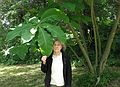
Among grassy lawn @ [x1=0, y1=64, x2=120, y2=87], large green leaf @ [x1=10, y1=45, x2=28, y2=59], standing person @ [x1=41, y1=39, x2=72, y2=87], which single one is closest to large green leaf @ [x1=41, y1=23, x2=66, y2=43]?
large green leaf @ [x1=10, y1=45, x2=28, y2=59]

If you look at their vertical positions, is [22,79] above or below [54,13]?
below

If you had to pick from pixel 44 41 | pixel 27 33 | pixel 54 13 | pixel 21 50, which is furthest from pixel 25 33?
pixel 54 13

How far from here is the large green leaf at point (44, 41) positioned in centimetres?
360

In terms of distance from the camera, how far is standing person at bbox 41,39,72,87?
178 inches

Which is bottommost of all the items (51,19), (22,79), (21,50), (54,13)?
(22,79)

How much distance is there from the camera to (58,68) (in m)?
4.51

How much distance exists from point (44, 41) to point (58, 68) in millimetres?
935

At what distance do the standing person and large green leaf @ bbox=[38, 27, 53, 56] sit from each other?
73cm

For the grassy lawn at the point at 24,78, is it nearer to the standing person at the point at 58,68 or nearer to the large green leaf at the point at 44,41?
the standing person at the point at 58,68

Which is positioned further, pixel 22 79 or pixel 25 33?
pixel 22 79

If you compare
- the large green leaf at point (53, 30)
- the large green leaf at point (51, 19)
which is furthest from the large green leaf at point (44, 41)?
the large green leaf at point (51, 19)

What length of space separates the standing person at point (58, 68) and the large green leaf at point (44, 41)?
0.73 m

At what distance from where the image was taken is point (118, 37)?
10383 mm

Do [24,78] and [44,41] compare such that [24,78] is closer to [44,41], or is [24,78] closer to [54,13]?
[54,13]
